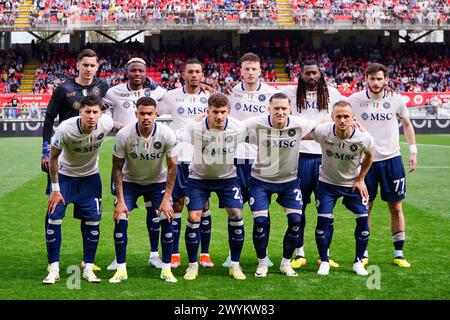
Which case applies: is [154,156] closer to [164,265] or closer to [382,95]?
[164,265]

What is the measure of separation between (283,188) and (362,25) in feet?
108

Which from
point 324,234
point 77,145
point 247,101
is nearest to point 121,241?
point 77,145

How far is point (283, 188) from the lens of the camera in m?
7.25

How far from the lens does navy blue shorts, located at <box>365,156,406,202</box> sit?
761 cm

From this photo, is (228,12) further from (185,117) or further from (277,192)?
(277,192)

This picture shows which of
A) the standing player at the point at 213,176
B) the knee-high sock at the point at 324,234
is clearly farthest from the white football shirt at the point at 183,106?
the knee-high sock at the point at 324,234

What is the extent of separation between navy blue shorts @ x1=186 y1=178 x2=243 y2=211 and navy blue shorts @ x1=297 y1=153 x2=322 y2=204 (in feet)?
2.53

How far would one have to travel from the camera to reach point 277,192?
7.26 metres

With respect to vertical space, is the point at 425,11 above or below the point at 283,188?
above

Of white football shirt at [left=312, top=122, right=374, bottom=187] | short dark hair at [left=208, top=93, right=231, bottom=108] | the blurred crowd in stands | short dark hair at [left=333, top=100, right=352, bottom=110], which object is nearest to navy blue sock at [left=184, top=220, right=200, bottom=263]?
short dark hair at [left=208, top=93, right=231, bottom=108]

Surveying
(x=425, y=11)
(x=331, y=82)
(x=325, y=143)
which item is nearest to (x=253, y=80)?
(x=325, y=143)

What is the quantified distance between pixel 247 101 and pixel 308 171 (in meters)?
1.03
